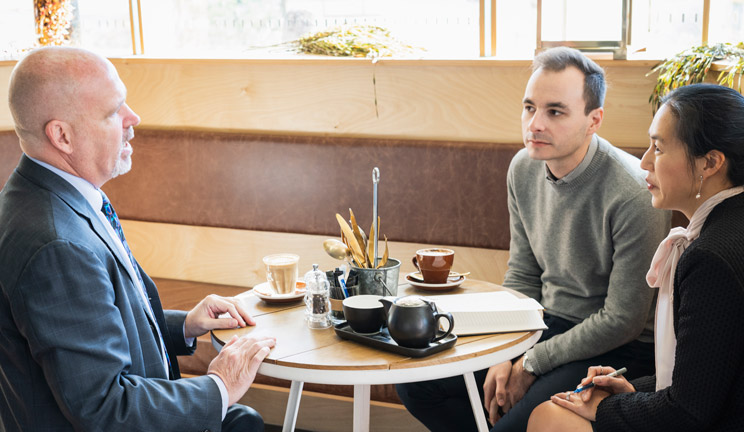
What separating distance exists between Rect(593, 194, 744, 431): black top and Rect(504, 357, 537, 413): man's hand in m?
0.63

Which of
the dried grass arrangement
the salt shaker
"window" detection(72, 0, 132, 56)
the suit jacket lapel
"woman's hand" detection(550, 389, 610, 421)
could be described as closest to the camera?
the suit jacket lapel

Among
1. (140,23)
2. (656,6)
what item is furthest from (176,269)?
(656,6)

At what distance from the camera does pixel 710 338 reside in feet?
4.78

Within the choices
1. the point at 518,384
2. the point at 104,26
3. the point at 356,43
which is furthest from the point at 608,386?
the point at 104,26

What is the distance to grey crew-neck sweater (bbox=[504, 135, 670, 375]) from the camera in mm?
2125

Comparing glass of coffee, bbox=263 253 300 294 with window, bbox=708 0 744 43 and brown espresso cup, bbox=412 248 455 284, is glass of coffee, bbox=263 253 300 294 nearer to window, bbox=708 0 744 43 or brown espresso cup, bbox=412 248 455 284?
brown espresso cup, bbox=412 248 455 284

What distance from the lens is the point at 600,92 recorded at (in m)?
2.33

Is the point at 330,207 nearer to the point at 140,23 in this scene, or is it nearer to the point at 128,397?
the point at 140,23

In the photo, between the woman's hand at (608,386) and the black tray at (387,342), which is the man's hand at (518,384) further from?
the black tray at (387,342)

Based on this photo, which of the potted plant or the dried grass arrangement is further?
the dried grass arrangement

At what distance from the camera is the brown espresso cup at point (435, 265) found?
6.97 ft

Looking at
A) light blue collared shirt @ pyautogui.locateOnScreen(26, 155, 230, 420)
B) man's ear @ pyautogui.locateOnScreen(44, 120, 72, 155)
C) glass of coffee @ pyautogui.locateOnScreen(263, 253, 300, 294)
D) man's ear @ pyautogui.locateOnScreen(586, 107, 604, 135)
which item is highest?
man's ear @ pyautogui.locateOnScreen(44, 120, 72, 155)

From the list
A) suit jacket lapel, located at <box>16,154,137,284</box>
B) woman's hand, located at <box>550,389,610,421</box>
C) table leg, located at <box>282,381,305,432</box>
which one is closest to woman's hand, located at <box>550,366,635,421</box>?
woman's hand, located at <box>550,389,610,421</box>

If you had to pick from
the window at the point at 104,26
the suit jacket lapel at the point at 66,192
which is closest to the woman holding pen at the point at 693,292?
the suit jacket lapel at the point at 66,192
